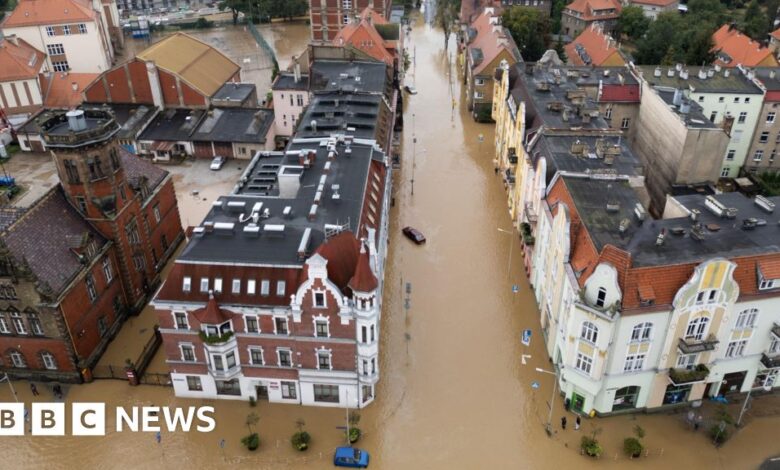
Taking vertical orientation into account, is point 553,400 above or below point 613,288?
below

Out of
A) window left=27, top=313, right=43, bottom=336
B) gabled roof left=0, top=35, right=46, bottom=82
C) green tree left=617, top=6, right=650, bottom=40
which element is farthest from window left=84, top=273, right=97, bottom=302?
green tree left=617, top=6, right=650, bottom=40

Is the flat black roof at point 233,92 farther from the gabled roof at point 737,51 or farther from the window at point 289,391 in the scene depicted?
the gabled roof at point 737,51

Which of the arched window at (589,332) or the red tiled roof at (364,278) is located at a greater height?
the red tiled roof at (364,278)

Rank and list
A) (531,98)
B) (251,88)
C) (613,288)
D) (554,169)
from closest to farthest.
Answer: (613,288) → (554,169) → (531,98) → (251,88)

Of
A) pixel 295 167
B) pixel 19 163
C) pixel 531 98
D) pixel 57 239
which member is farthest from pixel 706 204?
pixel 19 163

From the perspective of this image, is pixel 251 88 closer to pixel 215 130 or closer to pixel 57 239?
pixel 215 130

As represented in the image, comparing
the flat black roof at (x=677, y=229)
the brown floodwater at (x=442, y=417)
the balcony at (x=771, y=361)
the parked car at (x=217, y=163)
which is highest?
the flat black roof at (x=677, y=229)

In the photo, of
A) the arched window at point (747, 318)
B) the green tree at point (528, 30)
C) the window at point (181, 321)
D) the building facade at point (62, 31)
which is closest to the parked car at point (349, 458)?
the window at point (181, 321)

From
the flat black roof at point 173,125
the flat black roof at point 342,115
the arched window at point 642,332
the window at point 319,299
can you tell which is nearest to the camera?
the arched window at point 642,332
